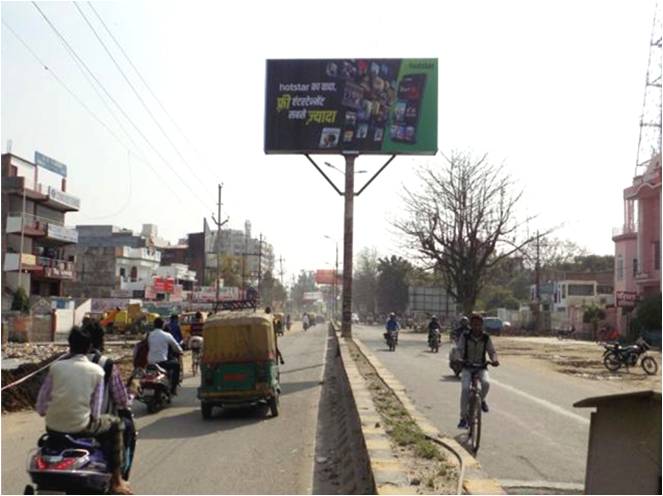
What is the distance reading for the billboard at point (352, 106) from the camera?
30.5 meters

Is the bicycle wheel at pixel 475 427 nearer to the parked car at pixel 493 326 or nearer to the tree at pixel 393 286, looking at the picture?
the parked car at pixel 493 326

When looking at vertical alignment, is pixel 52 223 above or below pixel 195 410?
above

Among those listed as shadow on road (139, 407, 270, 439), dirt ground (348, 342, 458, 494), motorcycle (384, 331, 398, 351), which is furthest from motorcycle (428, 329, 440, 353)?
dirt ground (348, 342, 458, 494)

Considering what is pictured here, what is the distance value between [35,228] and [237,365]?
152 ft

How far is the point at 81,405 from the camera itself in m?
5.93

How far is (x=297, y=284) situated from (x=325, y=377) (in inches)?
6109

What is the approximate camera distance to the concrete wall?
4.71 metres

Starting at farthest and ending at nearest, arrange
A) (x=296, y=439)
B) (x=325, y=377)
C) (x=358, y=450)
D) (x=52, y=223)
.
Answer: (x=52, y=223) → (x=325, y=377) → (x=296, y=439) → (x=358, y=450)

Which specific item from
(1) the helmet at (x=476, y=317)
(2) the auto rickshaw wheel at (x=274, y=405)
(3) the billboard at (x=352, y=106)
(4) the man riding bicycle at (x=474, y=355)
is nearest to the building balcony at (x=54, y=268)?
(3) the billboard at (x=352, y=106)

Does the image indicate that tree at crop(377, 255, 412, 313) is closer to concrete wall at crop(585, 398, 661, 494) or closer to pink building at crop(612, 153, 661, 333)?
pink building at crop(612, 153, 661, 333)

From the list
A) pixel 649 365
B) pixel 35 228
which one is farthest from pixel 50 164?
pixel 649 365

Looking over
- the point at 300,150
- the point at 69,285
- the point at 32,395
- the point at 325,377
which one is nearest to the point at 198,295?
the point at 69,285

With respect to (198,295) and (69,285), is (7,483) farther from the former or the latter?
(69,285)

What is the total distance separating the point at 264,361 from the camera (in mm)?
13570
